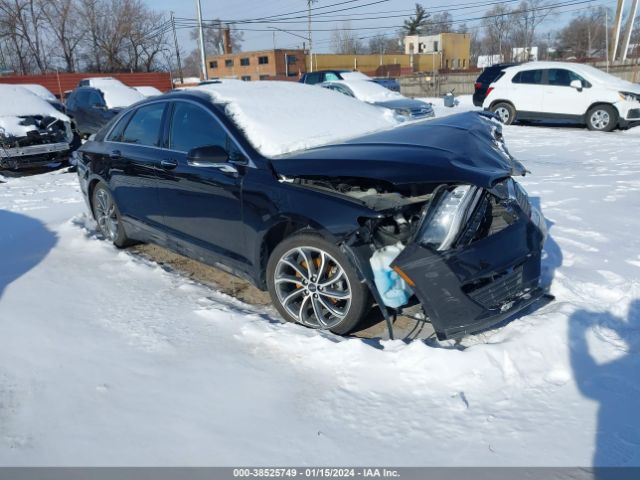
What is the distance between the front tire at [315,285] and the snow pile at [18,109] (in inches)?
333

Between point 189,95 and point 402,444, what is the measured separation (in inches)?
124

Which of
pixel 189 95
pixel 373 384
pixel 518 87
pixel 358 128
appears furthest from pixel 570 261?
pixel 518 87

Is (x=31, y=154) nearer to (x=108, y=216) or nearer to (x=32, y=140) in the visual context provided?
(x=32, y=140)

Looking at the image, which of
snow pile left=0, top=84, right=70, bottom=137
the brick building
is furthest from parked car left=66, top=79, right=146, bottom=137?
the brick building

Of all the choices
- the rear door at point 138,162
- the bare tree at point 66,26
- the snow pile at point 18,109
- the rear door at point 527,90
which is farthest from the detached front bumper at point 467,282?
the bare tree at point 66,26

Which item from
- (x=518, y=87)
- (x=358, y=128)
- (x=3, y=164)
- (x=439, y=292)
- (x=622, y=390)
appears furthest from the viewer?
(x=518, y=87)

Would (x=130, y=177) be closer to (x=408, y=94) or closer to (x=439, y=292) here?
(x=439, y=292)

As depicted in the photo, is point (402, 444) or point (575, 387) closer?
point (402, 444)

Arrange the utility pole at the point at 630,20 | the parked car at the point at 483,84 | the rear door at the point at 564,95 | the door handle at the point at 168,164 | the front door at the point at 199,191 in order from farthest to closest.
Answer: the utility pole at the point at 630,20 < the parked car at the point at 483,84 < the rear door at the point at 564,95 < the door handle at the point at 168,164 < the front door at the point at 199,191

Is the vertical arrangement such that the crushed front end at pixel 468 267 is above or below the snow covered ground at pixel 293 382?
above

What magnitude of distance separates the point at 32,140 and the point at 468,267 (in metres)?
9.64

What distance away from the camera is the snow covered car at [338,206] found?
2.88 meters

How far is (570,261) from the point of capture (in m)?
4.26

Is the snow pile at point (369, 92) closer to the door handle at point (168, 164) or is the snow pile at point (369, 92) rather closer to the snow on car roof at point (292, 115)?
the snow on car roof at point (292, 115)
